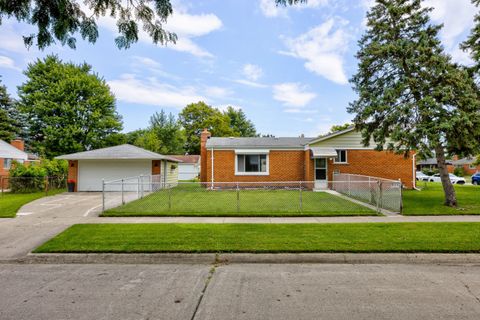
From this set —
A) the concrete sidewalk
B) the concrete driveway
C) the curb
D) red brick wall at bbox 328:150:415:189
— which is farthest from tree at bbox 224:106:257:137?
the curb

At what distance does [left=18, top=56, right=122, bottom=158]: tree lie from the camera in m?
31.8

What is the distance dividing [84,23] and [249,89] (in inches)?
993

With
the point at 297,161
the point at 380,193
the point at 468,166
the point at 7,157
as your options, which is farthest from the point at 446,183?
the point at 468,166

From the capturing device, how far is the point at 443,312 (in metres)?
3.49

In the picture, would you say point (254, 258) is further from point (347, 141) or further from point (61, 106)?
point (61, 106)

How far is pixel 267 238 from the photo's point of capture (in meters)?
6.66

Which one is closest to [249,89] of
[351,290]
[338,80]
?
[338,80]

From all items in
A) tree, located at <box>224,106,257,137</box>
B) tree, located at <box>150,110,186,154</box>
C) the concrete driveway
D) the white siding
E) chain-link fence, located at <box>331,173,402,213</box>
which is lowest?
the concrete driveway

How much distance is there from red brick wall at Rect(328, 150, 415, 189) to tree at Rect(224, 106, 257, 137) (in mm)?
41038

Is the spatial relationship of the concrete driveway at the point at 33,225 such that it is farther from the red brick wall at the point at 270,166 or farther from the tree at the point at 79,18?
the red brick wall at the point at 270,166

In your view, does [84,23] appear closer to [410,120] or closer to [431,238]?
[431,238]

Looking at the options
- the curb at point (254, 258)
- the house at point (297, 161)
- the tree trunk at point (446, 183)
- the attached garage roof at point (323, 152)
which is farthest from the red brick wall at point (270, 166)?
the curb at point (254, 258)

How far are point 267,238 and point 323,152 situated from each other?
1348 centimetres

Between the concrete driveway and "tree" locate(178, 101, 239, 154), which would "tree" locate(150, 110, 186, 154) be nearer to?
"tree" locate(178, 101, 239, 154)
